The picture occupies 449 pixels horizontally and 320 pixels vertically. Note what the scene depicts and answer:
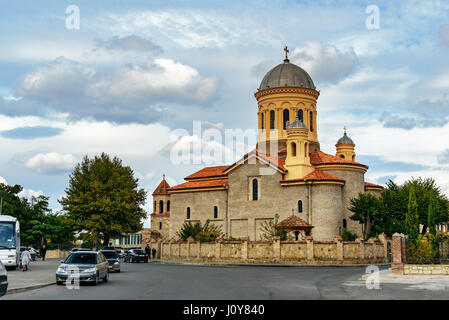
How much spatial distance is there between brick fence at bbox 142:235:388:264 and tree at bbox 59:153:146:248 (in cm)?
1251

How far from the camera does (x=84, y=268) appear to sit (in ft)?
63.5

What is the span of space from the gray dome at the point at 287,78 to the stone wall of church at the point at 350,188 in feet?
39.5

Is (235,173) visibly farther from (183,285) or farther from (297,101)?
(183,285)

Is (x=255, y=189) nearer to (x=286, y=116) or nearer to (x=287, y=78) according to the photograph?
(x=286, y=116)

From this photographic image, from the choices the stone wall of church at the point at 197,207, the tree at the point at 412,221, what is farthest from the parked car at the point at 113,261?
the stone wall of church at the point at 197,207

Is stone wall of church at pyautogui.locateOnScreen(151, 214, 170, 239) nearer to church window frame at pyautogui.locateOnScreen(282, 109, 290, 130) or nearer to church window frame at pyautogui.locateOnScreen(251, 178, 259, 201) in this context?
A: church window frame at pyautogui.locateOnScreen(251, 178, 259, 201)

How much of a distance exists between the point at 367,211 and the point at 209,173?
2201cm

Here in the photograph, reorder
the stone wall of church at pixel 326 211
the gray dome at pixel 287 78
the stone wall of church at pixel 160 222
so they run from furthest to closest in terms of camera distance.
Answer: the stone wall of church at pixel 160 222
the gray dome at pixel 287 78
the stone wall of church at pixel 326 211

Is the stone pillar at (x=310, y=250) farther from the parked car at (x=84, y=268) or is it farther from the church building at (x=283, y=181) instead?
the parked car at (x=84, y=268)

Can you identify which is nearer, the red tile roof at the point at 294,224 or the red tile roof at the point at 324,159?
the red tile roof at the point at 294,224

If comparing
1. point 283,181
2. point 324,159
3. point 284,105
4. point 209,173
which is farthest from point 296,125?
point 209,173

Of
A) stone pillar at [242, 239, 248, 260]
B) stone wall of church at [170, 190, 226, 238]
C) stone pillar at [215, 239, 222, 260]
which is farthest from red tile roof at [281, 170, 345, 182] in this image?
stone pillar at [215, 239, 222, 260]

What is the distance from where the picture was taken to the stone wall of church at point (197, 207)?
191 feet

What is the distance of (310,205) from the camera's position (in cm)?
5191
